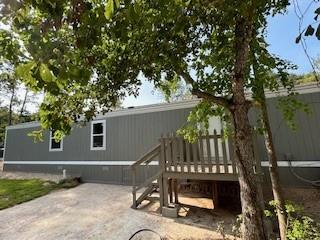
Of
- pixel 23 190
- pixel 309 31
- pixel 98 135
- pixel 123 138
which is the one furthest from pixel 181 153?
pixel 23 190

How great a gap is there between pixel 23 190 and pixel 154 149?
708 cm

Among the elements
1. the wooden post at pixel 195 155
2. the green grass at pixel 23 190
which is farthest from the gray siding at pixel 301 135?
the green grass at pixel 23 190

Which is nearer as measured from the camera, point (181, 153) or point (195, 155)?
point (195, 155)

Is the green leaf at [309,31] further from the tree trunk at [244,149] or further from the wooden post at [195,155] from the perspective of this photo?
the wooden post at [195,155]

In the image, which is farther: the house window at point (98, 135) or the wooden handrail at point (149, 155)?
the house window at point (98, 135)

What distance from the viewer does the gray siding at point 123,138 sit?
398 inches

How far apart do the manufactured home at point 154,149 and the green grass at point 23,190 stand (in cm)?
152

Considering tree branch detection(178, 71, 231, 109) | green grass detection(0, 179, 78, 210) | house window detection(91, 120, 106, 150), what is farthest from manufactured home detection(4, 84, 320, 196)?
tree branch detection(178, 71, 231, 109)

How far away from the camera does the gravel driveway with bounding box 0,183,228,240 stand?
5383 mm

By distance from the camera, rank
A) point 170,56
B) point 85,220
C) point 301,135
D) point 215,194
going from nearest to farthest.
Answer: point 170,56 → point 85,220 → point 215,194 → point 301,135

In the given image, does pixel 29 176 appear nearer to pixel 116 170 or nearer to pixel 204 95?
pixel 116 170

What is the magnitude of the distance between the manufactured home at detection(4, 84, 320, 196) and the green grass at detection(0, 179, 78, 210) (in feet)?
4.98

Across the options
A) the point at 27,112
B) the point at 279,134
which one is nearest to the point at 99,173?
the point at 279,134

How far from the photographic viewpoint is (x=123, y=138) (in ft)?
36.4
